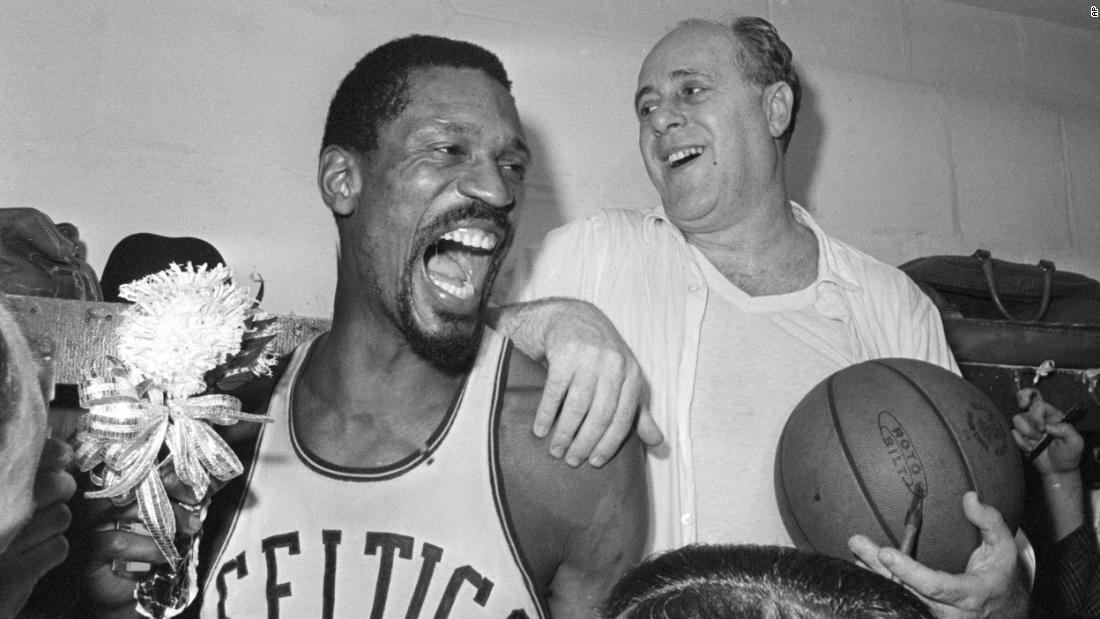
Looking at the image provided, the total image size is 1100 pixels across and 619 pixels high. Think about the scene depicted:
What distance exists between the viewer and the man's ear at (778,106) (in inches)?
84.3

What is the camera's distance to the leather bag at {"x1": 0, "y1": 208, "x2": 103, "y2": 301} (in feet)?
5.49

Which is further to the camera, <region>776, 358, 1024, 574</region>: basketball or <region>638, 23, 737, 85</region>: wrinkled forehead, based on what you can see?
<region>638, 23, 737, 85</region>: wrinkled forehead

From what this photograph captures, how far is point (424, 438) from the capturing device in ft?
4.70

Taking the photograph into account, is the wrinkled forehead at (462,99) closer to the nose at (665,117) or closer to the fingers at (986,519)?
the nose at (665,117)

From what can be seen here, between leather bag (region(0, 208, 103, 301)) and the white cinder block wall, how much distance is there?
395mm

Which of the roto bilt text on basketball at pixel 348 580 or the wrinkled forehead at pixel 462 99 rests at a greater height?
the wrinkled forehead at pixel 462 99

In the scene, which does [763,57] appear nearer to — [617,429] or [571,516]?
[617,429]

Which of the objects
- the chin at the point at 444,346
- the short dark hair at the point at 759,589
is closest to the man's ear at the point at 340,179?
the chin at the point at 444,346

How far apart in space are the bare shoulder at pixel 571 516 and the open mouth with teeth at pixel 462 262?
0.73 feet

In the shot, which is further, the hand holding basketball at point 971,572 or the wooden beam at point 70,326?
the wooden beam at point 70,326

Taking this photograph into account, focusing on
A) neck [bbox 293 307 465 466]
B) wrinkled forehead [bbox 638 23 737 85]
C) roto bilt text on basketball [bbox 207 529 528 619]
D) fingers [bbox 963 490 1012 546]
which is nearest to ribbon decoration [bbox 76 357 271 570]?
roto bilt text on basketball [bbox 207 529 528 619]

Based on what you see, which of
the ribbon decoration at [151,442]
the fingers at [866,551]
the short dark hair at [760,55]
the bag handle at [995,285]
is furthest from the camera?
the bag handle at [995,285]

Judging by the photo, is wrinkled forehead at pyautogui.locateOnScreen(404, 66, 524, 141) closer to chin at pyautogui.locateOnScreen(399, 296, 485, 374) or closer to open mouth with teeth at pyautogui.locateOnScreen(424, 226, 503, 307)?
open mouth with teeth at pyautogui.locateOnScreen(424, 226, 503, 307)

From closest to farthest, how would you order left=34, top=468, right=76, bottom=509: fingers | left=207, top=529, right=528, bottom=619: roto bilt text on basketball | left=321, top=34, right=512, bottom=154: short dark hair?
1. left=34, top=468, right=76, bottom=509: fingers
2. left=207, top=529, right=528, bottom=619: roto bilt text on basketball
3. left=321, top=34, right=512, bottom=154: short dark hair
